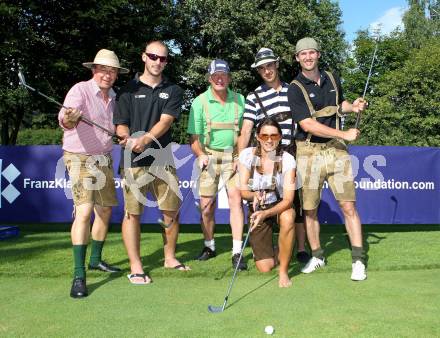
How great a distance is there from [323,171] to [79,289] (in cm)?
257

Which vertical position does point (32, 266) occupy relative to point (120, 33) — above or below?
below

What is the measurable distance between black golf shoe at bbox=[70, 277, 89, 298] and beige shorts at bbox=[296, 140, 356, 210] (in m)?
2.30

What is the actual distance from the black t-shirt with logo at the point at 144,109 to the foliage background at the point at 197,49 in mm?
11236

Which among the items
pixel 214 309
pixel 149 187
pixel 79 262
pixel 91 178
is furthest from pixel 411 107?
pixel 214 309

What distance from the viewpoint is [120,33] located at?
23.3m

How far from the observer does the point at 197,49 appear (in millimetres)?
30734

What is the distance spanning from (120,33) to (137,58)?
1477 mm

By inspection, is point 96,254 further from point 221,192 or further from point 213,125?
point 221,192

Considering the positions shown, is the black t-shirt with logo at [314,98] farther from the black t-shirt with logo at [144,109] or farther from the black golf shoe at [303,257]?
the black golf shoe at [303,257]

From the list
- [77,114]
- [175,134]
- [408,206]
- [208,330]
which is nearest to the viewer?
[208,330]

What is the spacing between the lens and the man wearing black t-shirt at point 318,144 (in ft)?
Result: 17.1

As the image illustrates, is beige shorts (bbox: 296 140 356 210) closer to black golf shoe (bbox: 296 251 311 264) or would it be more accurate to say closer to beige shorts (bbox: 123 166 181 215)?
black golf shoe (bbox: 296 251 311 264)

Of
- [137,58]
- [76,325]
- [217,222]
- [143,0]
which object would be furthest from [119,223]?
[143,0]

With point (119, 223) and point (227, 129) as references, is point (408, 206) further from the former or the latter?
point (119, 223)
